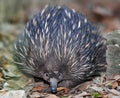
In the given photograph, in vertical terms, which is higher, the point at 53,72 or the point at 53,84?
the point at 53,72

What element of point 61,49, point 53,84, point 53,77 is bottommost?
point 53,84

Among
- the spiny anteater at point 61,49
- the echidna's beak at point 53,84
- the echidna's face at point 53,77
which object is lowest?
the echidna's beak at point 53,84

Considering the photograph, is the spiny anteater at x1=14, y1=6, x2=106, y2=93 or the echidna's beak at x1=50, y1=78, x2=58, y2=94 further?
the spiny anteater at x1=14, y1=6, x2=106, y2=93

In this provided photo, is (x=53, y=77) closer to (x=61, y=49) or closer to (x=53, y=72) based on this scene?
(x=53, y=72)

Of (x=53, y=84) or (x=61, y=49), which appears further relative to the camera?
(x=61, y=49)

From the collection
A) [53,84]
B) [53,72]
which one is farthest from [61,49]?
[53,84]

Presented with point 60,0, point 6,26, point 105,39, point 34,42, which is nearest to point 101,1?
point 60,0

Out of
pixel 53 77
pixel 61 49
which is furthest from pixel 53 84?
pixel 61 49

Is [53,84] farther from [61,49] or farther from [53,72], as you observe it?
[61,49]
